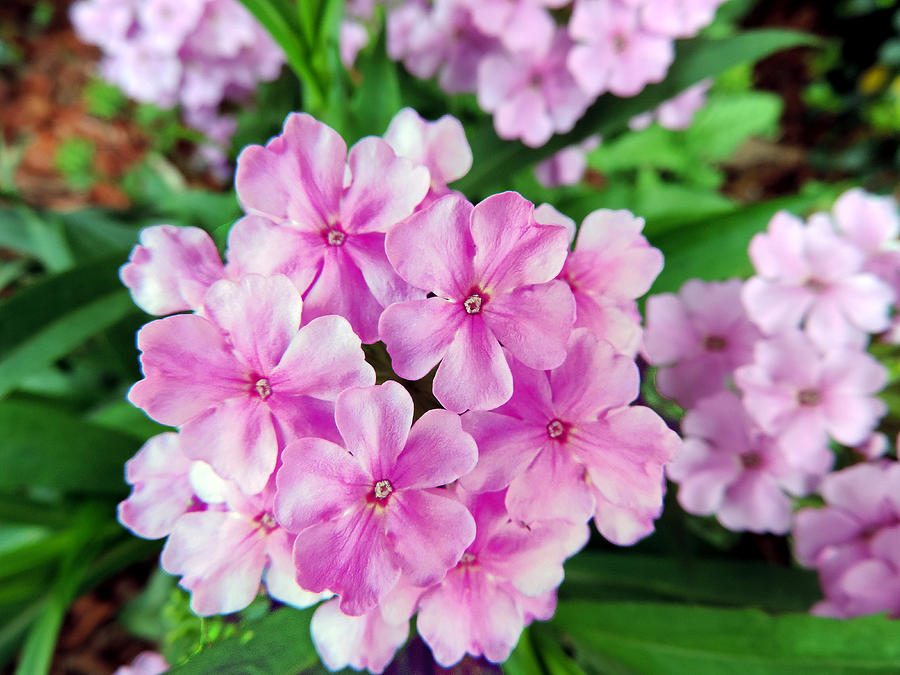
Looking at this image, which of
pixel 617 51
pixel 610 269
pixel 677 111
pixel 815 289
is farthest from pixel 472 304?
pixel 677 111

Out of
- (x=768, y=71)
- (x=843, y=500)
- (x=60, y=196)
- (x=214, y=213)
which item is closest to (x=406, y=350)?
(x=843, y=500)

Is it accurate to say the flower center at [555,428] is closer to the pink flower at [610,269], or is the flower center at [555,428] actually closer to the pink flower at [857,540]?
the pink flower at [610,269]

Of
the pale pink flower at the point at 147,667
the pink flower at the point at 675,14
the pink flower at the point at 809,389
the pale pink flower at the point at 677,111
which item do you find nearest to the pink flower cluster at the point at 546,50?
the pink flower at the point at 675,14

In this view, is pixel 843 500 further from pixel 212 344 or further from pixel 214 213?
pixel 214 213

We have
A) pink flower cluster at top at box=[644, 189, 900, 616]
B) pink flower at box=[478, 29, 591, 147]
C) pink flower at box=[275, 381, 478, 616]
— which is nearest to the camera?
pink flower at box=[275, 381, 478, 616]

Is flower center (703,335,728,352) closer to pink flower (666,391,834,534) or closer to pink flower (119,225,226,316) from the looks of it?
pink flower (666,391,834,534)

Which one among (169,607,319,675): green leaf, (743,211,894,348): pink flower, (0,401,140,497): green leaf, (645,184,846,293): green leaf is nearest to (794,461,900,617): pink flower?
(743,211,894,348): pink flower
